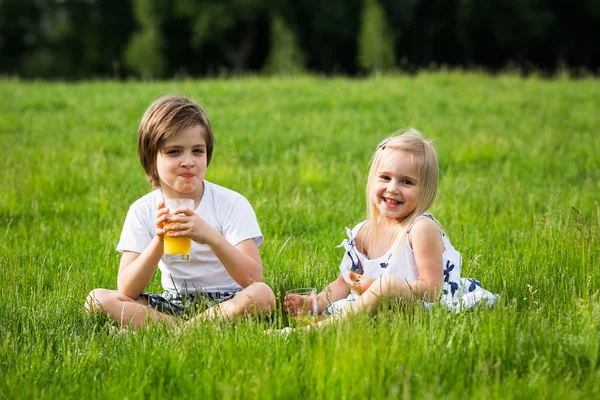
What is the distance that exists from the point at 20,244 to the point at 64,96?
25.5 feet

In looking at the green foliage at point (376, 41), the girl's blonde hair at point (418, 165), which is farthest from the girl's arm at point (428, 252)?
the green foliage at point (376, 41)

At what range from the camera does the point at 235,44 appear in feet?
160

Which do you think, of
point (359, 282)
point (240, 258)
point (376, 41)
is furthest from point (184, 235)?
point (376, 41)

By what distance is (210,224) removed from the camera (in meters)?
3.99

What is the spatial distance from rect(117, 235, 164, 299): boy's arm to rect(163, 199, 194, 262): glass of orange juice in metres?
0.11

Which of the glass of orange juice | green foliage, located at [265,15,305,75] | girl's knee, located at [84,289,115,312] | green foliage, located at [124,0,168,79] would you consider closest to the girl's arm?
the glass of orange juice

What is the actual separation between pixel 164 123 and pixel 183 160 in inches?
8.5

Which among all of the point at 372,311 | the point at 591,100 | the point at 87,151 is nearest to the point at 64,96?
the point at 87,151

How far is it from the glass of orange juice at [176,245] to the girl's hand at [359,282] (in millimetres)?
913

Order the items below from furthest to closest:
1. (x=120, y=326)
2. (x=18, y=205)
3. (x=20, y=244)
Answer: (x=18, y=205), (x=20, y=244), (x=120, y=326)

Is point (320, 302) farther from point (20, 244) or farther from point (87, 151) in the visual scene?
point (87, 151)

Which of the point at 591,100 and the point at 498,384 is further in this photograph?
the point at 591,100

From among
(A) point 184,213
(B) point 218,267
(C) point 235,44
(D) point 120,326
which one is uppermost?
(C) point 235,44

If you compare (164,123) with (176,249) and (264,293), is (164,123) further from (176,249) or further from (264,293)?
(264,293)
